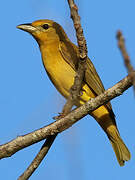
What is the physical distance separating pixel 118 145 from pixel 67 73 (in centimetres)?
170

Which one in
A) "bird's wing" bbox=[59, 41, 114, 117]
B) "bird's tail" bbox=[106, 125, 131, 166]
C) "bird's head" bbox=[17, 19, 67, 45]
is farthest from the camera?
"bird's head" bbox=[17, 19, 67, 45]

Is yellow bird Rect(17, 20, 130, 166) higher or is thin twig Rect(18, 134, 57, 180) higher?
yellow bird Rect(17, 20, 130, 166)

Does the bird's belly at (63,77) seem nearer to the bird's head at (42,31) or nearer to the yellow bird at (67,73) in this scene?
the yellow bird at (67,73)

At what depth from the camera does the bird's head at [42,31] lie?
6074mm

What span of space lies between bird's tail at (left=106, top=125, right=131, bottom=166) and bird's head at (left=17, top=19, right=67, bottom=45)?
2079mm

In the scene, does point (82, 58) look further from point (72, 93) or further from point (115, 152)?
point (115, 152)

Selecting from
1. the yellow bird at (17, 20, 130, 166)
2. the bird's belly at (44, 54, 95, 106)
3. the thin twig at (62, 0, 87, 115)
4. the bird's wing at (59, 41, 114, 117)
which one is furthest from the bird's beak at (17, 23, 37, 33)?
the thin twig at (62, 0, 87, 115)

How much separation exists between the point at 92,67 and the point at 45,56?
94 centimetres

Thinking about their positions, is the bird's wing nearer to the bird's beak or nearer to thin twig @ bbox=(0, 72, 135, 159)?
the bird's beak

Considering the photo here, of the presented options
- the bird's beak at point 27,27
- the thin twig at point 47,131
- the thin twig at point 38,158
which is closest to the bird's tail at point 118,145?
the thin twig at point 38,158

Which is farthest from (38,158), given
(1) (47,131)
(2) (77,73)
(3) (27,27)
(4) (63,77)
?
(3) (27,27)

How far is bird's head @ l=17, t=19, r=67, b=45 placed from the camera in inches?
239

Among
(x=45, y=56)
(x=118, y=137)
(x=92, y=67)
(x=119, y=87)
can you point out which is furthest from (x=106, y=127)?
(x=119, y=87)

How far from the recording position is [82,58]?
3.82 meters
